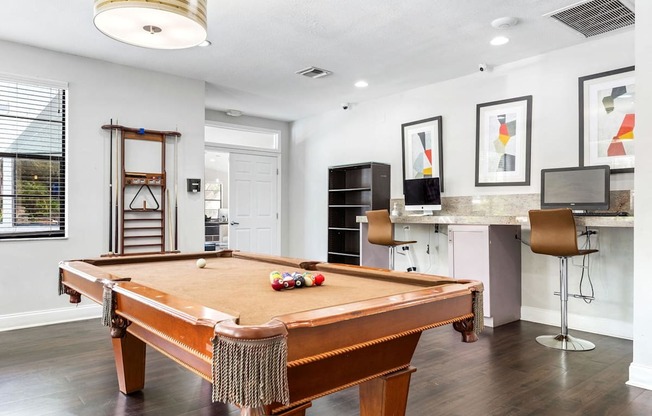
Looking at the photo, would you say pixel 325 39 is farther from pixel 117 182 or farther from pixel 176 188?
pixel 117 182

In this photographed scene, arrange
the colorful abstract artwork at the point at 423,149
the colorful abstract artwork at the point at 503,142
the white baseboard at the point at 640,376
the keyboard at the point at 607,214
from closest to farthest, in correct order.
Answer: the white baseboard at the point at 640,376 < the keyboard at the point at 607,214 < the colorful abstract artwork at the point at 503,142 < the colorful abstract artwork at the point at 423,149

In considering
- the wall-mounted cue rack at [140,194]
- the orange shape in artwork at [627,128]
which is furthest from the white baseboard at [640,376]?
the wall-mounted cue rack at [140,194]

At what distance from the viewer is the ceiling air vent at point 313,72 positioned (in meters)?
5.02

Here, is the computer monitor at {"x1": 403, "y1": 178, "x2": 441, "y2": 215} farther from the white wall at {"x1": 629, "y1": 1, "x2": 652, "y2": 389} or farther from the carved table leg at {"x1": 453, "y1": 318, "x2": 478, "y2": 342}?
the carved table leg at {"x1": 453, "y1": 318, "x2": 478, "y2": 342}

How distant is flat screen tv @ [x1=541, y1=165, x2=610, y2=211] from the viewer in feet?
12.3

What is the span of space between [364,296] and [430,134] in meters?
4.21

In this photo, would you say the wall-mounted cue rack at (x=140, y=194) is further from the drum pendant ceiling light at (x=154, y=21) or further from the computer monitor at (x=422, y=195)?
the computer monitor at (x=422, y=195)

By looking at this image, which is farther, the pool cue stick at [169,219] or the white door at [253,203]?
the white door at [253,203]

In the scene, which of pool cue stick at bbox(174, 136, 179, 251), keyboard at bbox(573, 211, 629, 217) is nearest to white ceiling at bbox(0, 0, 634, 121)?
pool cue stick at bbox(174, 136, 179, 251)

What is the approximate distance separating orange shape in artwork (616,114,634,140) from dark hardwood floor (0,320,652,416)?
5.98 feet

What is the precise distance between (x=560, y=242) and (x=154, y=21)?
10.9 ft

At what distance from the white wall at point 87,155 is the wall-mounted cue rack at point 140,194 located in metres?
0.09

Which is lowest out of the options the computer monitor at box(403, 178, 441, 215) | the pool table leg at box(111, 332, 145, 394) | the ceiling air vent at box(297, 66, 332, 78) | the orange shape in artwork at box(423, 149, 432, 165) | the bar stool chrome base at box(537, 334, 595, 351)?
the bar stool chrome base at box(537, 334, 595, 351)

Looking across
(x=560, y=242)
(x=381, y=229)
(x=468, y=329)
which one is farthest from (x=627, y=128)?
(x=468, y=329)
